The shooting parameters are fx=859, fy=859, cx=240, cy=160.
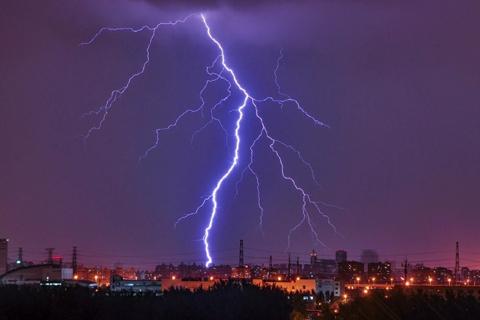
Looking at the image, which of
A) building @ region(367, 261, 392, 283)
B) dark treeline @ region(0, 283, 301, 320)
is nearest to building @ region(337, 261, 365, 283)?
building @ region(367, 261, 392, 283)

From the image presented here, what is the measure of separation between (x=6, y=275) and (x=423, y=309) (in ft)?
163

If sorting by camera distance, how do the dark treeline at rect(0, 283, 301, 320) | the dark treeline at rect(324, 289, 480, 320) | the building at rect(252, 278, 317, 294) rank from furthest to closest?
the building at rect(252, 278, 317, 294), the dark treeline at rect(0, 283, 301, 320), the dark treeline at rect(324, 289, 480, 320)

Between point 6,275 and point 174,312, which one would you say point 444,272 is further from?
point 174,312

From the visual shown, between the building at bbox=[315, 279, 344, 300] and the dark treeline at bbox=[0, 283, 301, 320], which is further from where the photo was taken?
the building at bbox=[315, 279, 344, 300]

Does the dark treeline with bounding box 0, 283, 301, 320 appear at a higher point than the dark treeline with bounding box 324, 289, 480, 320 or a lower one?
lower

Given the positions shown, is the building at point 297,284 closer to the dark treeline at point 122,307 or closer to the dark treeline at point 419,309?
the dark treeline at point 122,307

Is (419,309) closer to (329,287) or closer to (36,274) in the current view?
(36,274)

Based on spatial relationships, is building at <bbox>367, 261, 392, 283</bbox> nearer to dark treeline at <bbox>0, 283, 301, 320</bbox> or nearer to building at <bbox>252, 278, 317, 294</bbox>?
building at <bbox>252, 278, 317, 294</bbox>

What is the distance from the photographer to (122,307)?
29484 mm

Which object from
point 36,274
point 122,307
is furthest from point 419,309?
point 36,274

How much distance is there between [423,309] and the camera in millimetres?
22641

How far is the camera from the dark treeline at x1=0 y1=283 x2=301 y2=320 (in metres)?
27.8

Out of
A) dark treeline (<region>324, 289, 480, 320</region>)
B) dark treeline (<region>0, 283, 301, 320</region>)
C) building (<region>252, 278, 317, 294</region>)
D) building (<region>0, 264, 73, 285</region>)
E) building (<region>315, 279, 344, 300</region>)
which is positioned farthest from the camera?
building (<region>315, 279, 344, 300</region>)

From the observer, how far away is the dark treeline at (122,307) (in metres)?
27.8
